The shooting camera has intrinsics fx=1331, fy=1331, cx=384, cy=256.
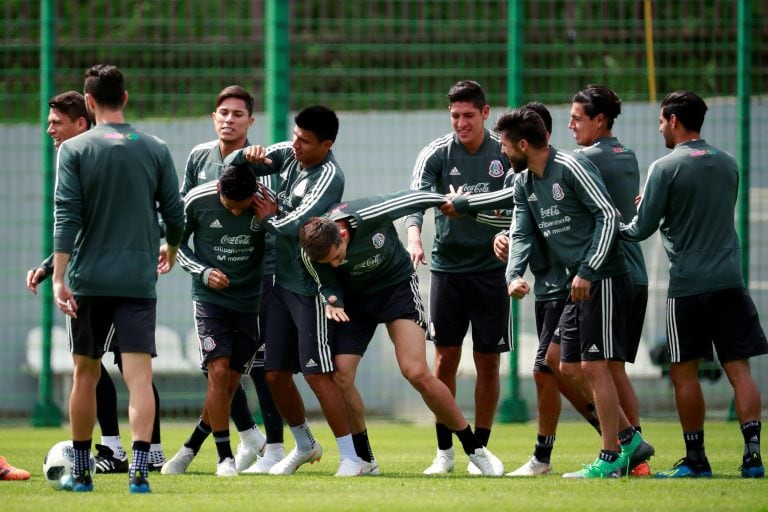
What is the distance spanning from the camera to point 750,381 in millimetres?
7484

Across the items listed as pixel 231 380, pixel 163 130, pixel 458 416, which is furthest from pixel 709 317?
pixel 163 130

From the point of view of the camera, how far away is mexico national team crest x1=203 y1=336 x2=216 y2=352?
7.94 m

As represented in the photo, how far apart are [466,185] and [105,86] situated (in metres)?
2.71

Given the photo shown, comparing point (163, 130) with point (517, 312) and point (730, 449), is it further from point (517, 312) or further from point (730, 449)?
point (730, 449)

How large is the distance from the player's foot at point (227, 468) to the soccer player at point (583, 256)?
1984mm

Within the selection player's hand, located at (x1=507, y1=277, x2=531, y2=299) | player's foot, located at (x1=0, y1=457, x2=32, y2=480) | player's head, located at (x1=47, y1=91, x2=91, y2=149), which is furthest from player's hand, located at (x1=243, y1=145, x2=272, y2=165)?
player's foot, located at (x1=0, y1=457, x2=32, y2=480)

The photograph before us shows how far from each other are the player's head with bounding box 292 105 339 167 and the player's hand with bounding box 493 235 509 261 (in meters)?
1.18

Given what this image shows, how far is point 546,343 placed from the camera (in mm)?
7898

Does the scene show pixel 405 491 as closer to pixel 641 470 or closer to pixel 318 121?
pixel 641 470

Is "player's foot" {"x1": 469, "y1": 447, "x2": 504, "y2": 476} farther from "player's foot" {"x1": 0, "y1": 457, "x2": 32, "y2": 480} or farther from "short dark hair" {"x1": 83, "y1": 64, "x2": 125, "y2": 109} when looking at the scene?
"short dark hair" {"x1": 83, "y1": 64, "x2": 125, "y2": 109}

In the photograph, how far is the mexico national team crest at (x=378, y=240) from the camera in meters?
7.59

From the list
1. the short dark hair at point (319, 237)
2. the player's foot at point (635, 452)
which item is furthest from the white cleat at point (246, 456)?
the player's foot at point (635, 452)

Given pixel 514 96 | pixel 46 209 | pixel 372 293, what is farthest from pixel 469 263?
pixel 46 209

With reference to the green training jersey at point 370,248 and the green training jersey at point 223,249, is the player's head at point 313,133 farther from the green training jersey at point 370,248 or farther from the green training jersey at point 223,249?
the green training jersey at point 223,249
